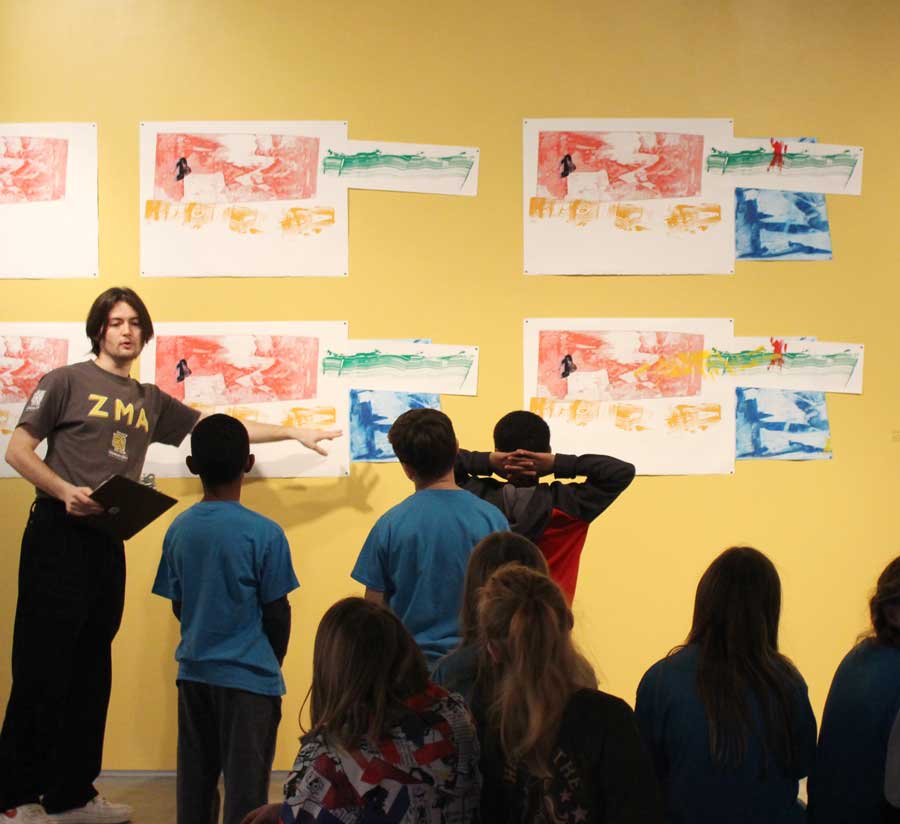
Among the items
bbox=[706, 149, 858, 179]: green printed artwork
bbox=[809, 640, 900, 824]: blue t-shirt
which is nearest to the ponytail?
bbox=[809, 640, 900, 824]: blue t-shirt

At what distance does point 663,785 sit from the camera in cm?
187

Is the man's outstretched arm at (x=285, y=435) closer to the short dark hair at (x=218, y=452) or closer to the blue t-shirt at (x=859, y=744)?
the short dark hair at (x=218, y=452)

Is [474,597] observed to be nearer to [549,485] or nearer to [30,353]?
[549,485]

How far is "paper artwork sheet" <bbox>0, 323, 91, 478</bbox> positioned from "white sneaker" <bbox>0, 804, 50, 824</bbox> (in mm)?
1183

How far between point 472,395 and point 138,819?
173 cm

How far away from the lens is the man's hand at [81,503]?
2.85 m

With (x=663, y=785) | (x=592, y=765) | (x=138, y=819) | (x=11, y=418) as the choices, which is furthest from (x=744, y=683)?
(x=11, y=418)

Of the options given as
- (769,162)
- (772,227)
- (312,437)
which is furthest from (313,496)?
(769,162)

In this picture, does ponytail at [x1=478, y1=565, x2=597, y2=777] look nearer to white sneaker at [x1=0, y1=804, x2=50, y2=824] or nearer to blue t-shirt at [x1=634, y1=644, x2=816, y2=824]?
blue t-shirt at [x1=634, y1=644, x2=816, y2=824]

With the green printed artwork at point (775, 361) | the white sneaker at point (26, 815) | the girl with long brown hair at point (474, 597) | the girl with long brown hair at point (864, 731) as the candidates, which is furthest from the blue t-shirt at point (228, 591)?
the green printed artwork at point (775, 361)

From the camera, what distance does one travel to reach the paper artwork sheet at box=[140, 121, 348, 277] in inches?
142

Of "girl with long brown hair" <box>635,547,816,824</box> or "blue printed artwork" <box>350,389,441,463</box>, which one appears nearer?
"girl with long brown hair" <box>635,547,816,824</box>

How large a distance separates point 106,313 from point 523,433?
4.44 feet

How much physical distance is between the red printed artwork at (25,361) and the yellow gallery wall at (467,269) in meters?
0.10
